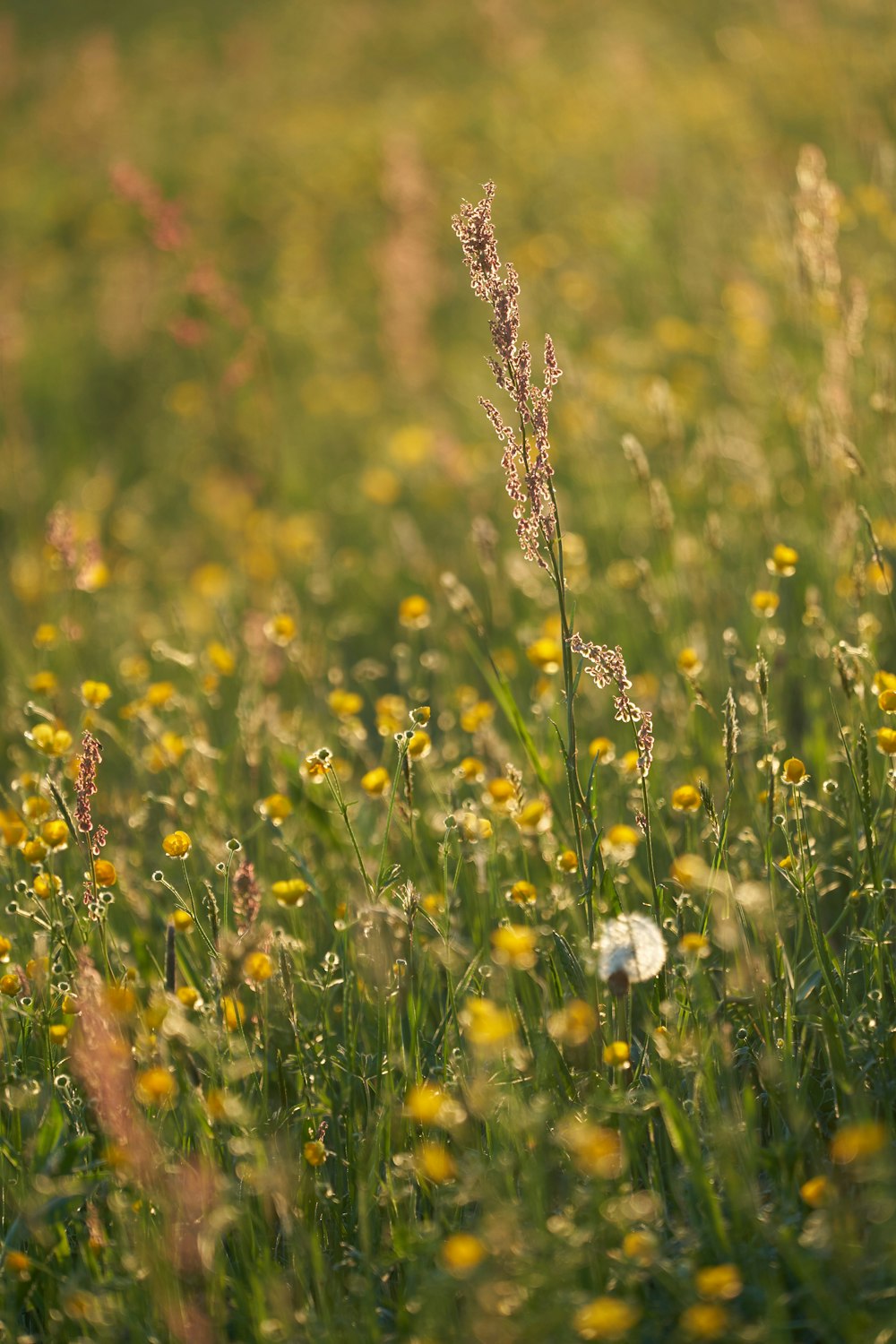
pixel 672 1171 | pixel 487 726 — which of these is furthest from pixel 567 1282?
pixel 487 726

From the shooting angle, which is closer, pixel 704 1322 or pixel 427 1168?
pixel 704 1322

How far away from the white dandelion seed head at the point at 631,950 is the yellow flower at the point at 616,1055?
3.3 inches

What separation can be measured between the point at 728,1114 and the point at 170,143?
26.5ft

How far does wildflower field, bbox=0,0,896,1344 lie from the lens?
1.31 meters

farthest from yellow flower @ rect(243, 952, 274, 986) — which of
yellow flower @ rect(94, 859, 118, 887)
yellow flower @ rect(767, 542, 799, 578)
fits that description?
yellow flower @ rect(767, 542, 799, 578)

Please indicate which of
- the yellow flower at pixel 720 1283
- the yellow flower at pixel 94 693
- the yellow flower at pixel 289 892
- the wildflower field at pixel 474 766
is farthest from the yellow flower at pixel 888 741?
the yellow flower at pixel 94 693

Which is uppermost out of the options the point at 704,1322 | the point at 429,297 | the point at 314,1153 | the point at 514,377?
the point at 429,297

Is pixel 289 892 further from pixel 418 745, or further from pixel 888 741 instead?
pixel 888 741

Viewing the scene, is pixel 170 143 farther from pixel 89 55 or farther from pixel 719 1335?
pixel 719 1335

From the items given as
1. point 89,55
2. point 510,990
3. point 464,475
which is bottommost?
point 510,990

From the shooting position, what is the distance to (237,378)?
3668 millimetres

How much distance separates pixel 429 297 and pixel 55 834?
3.99 metres

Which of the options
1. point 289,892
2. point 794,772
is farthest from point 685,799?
point 289,892

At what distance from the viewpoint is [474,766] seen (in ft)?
6.48
